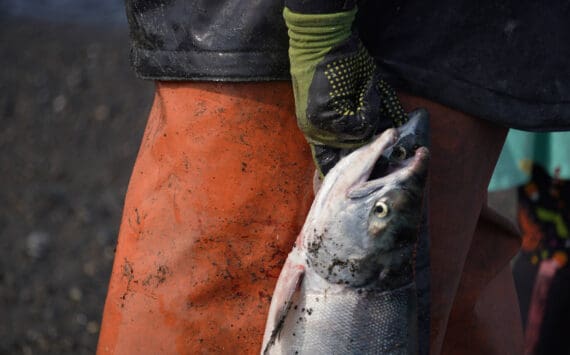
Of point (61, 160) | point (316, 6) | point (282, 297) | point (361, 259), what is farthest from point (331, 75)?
point (61, 160)

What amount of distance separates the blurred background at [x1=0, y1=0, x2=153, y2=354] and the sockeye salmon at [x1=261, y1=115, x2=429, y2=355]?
7.10ft

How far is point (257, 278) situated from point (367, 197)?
1.34ft

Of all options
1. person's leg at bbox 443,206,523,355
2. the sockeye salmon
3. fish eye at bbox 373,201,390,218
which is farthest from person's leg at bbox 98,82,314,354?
person's leg at bbox 443,206,523,355

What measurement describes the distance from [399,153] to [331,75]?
293mm

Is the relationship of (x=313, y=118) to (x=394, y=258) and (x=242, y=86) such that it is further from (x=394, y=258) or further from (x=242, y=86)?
(x=394, y=258)

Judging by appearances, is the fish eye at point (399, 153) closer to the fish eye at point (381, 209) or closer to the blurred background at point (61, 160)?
the fish eye at point (381, 209)

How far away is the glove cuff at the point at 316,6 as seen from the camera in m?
1.98

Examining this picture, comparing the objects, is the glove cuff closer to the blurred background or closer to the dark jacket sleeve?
the dark jacket sleeve

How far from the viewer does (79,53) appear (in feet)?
23.5

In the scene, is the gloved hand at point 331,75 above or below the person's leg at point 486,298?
above

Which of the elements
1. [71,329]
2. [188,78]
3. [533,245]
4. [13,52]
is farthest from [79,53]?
[188,78]

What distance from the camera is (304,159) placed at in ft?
7.39

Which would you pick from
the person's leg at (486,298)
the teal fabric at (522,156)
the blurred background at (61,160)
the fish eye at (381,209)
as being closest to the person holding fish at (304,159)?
the fish eye at (381,209)

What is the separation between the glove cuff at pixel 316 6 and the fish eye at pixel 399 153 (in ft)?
1.31
